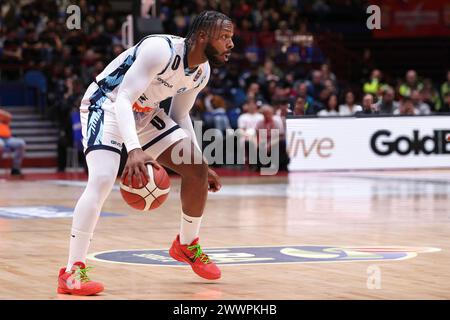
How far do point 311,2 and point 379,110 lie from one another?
33.4 feet

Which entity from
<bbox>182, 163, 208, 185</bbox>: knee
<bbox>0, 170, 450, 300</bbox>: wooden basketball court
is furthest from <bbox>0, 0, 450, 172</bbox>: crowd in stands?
<bbox>182, 163, 208, 185</bbox>: knee

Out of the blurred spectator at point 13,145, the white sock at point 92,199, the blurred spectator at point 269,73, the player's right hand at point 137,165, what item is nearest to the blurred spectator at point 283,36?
the blurred spectator at point 269,73

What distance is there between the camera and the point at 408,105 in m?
19.4

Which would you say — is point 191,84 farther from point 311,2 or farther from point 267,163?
point 311,2

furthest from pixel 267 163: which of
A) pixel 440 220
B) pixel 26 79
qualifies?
pixel 440 220

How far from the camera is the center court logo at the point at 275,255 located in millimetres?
8188

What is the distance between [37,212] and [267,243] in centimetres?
399

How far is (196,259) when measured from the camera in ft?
23.9

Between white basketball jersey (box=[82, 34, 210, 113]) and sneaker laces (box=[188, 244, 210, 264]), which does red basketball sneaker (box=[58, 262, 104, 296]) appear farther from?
white basketball jersey (box=[82, 34, 210, 113])

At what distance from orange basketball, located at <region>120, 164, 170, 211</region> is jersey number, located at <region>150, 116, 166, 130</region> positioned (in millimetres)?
550

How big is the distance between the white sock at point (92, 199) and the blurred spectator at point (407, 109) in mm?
13039

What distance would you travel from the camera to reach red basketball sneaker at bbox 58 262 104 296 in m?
6.46

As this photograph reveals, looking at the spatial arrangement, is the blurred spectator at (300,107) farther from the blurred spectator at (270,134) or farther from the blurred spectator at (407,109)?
the blurred spectator at (407,109)

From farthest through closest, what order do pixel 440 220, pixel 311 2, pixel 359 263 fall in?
pixel 311 2, pixel 440 220, pixel 359 263
